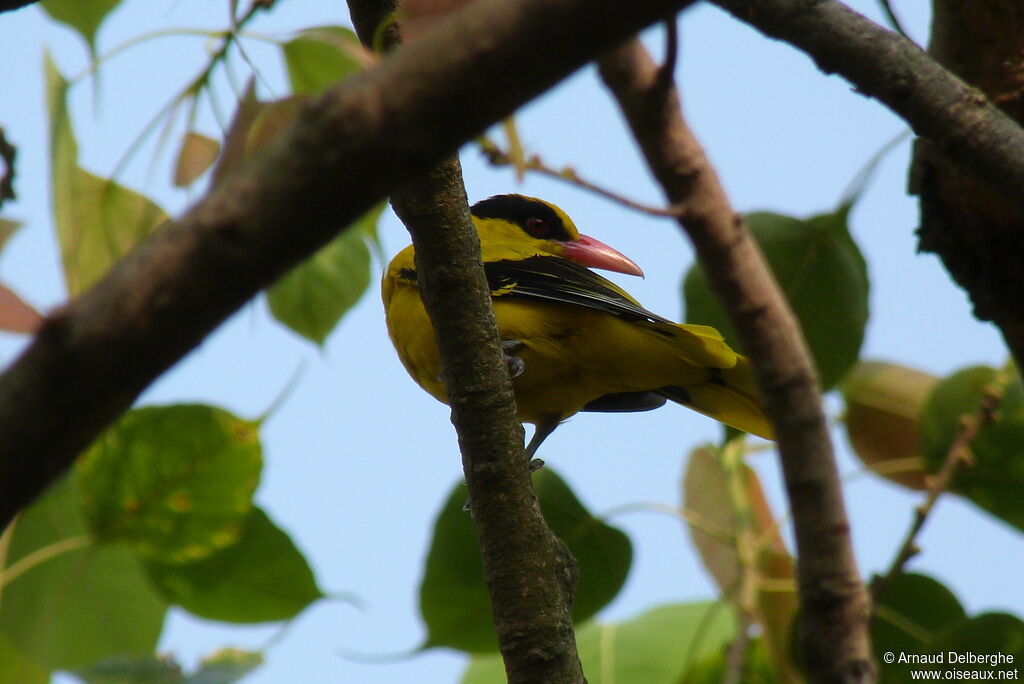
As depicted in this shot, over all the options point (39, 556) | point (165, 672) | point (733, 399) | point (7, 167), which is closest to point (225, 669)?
point (165, 672)

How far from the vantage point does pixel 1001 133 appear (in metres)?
1.77

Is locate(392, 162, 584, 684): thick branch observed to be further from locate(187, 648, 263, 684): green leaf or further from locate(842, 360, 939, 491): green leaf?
locate(842, 360, 939, 491): green leaf

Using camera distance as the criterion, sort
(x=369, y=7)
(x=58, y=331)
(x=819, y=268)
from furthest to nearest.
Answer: (x=819, y=268)
(x=369, y=7)
(x=58, y=331)

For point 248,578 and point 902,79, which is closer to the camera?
point 902,79

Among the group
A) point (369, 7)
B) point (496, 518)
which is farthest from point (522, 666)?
point (369, 7)

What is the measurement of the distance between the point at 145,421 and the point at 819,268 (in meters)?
1.69

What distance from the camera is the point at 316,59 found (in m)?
2.66


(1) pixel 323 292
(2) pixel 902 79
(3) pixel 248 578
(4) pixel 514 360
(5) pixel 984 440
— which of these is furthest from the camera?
(4) pixel 514 360

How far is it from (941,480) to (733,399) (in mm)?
1248

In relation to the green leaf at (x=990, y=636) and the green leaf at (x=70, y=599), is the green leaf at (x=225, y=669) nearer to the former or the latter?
the green leaf at (x=70, y=599)

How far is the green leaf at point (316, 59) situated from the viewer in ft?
8.62

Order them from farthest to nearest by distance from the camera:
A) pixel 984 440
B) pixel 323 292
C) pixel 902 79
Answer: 1. pixel 323 292
2. pixel 984 440
3. pixel 902 79

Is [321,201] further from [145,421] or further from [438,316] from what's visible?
[145,421]

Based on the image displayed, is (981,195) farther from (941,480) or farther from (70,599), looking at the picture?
(70,599)
